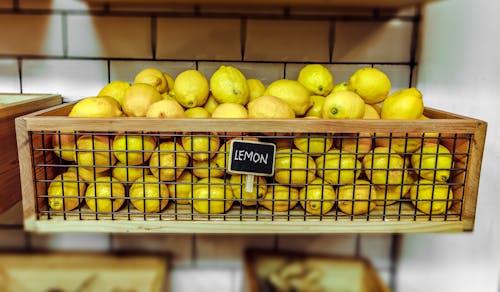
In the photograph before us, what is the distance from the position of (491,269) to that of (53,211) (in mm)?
743

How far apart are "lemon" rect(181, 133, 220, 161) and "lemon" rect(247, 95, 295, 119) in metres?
0.08

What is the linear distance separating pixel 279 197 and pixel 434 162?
26 cm

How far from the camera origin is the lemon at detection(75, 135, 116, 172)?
71cm

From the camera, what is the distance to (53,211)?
2.36 ft

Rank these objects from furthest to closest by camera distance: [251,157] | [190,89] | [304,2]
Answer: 1. [304,2]
2. [190,89]
3. [251,157]

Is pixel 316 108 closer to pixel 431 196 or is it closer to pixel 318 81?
pixel 318 81

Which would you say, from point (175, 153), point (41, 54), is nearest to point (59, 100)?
point (41, 54)

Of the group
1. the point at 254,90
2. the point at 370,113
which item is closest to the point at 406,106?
the point at 370,113

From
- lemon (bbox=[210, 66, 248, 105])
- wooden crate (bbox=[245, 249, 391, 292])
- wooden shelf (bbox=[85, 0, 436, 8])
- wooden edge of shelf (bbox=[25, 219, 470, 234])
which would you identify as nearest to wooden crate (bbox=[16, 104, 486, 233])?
wooden edge of shelf (bbox=[25, 219, 470, 234])

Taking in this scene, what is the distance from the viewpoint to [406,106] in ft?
2.46

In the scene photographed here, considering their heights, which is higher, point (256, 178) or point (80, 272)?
point (256, 178)

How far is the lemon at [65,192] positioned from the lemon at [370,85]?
521mm

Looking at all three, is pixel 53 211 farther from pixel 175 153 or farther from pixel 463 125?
pixel 463 125

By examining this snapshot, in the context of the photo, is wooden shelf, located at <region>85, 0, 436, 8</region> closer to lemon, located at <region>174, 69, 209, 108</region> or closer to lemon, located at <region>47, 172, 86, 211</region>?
lemon, located at <region>174, 69, 209, 108</region>
